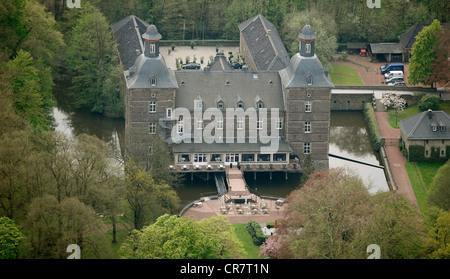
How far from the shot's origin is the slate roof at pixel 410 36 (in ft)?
544

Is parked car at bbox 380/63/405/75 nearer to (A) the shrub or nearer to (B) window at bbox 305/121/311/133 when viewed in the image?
(A) the shrub

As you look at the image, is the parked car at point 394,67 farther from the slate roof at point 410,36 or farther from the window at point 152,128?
the window at point 152,128

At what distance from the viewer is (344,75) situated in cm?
16138

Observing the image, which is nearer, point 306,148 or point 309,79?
point 309,79

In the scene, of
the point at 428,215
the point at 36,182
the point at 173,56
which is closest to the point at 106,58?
the point at 173,56

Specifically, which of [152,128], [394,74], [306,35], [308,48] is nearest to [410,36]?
[394,74]

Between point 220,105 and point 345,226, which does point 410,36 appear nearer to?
point 220,105

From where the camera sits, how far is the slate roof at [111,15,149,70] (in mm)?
146375

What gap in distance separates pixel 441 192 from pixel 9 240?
42990 millimetres

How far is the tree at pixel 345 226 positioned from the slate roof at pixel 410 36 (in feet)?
212

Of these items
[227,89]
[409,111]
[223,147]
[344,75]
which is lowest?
[223,147]

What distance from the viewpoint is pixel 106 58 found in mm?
149125

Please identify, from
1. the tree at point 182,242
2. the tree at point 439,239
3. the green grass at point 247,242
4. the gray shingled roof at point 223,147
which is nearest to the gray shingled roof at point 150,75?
the gray shingled roof at point 223,147
